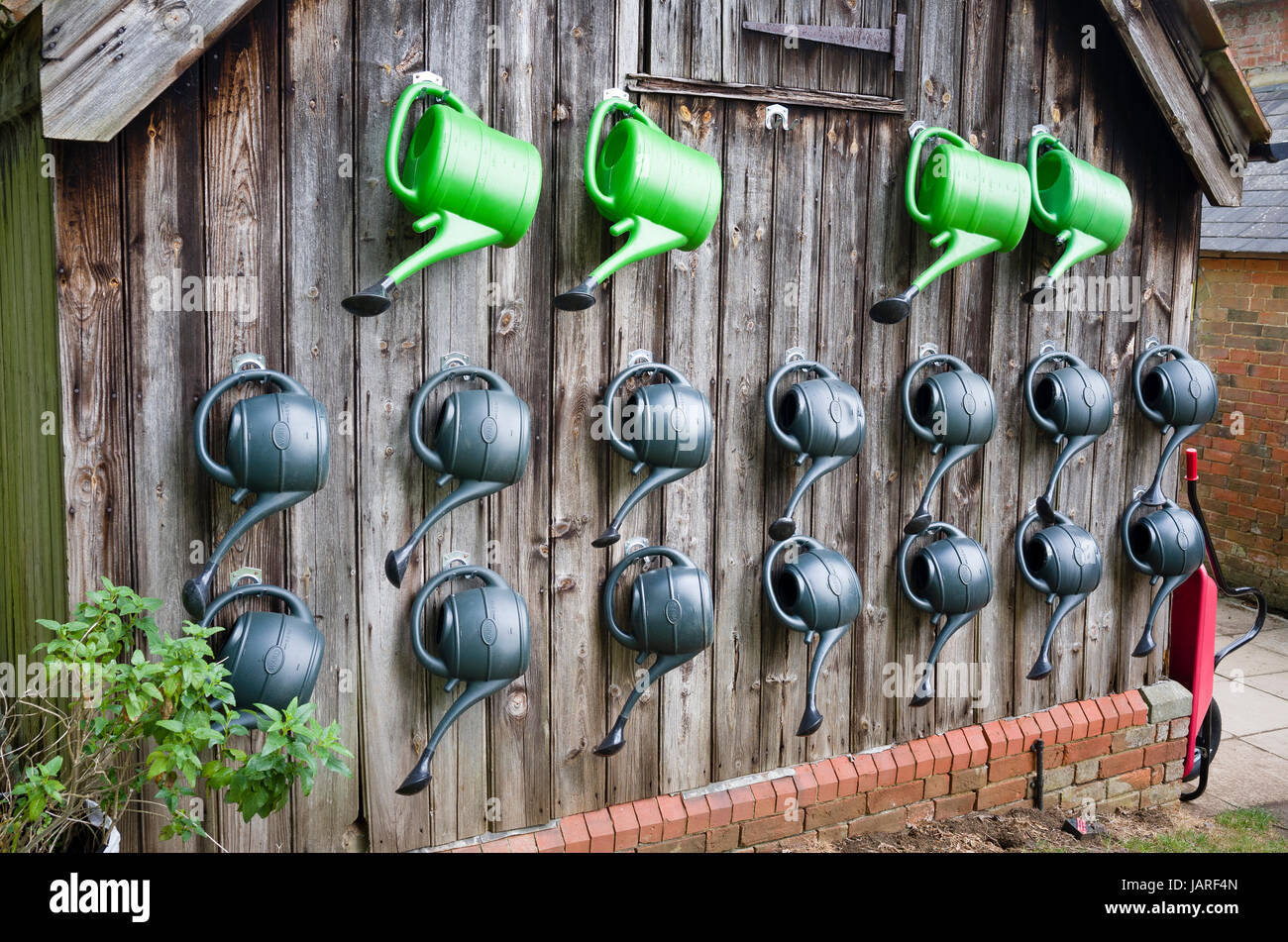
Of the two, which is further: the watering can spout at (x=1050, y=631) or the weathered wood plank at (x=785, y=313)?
the watering can spout at (x=1050, y=631)

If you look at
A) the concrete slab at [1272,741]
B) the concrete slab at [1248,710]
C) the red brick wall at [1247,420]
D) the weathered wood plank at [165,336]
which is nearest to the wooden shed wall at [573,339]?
the weathered wood plank at [165,336]

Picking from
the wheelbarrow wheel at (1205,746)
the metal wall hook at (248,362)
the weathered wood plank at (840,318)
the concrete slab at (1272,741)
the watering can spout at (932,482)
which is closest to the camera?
the metal wall hook at (248,362)

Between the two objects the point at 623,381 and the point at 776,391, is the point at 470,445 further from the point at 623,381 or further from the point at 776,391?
the point at 776,391

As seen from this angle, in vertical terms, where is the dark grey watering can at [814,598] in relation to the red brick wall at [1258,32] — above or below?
below

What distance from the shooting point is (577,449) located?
2746 mm

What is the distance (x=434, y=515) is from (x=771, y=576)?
1.02 metres

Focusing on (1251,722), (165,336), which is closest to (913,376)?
(165,336)

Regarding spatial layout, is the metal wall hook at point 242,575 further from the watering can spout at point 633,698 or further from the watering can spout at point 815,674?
the watering can spout at point 815,674

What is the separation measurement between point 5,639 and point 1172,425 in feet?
11.4

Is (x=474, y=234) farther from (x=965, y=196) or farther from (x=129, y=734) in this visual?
(x=965, y=196)

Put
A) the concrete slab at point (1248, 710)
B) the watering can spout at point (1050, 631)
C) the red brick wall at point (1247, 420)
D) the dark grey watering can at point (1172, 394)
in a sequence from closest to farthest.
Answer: the watering can spout at point (1050, 631) < the dark grey watering can at point (1172, 394) < the concrete slab at point (1248, 710) < the red brick wall at point (1247, 420)

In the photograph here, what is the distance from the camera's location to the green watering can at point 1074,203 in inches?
125

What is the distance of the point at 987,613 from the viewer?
11.6 ft

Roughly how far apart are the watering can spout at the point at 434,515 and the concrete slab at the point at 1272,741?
351 centimetres
